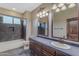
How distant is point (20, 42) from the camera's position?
6.36ft

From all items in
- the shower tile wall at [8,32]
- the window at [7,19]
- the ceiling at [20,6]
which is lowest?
the shower tile wall at [8,32]

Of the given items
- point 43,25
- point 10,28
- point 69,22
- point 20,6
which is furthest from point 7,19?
point 69,22

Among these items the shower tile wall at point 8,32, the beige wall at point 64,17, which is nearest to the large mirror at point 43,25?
the beige wall at point 64,17

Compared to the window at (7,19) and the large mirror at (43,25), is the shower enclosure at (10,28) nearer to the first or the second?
the window at (7,19)

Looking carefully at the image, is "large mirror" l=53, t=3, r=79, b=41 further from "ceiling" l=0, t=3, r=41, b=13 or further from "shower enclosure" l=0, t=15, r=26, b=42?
"shower enclosure" l=0, t=15, r=26, b=42

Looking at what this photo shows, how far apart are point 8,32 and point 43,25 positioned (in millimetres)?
1055

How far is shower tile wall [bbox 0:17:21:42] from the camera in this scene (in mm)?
1717

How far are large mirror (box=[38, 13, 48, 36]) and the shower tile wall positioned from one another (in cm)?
72

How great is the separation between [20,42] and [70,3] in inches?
53.4

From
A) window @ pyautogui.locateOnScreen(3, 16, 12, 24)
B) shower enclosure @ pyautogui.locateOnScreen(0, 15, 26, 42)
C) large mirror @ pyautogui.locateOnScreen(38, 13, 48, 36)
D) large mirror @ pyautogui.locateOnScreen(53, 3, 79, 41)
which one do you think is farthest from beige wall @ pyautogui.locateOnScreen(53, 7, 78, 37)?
window @ pyautogui.locateOnScreen(3, 16, 12, 24)

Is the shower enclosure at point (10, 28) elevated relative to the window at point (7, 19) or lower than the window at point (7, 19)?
lower

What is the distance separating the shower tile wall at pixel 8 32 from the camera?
5.63 ft

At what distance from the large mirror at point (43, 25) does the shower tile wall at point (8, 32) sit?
72 cm

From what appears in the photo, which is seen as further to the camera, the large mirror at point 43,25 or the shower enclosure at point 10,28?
the large mirror at point 43,25
